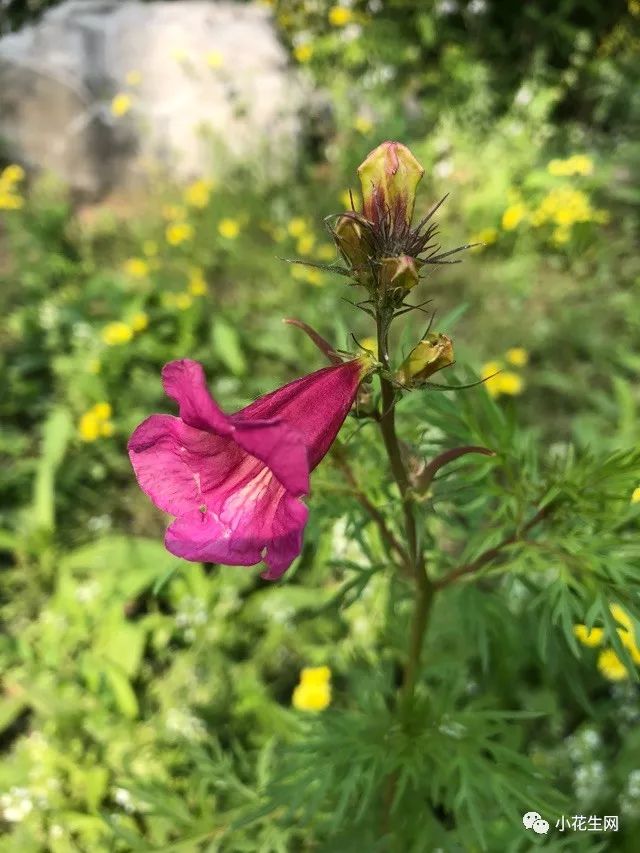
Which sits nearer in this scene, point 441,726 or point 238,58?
point 441,726

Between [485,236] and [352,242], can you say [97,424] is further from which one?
[352,242]

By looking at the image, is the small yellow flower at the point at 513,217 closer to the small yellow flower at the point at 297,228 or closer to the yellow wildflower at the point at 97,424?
the small yellow flower at the point at 297,228

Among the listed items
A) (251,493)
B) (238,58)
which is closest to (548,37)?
(238,58)

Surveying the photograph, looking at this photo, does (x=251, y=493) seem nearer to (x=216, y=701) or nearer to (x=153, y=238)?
(x=216, y=701)

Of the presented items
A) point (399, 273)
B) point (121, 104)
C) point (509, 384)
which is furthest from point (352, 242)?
point (121, 104)

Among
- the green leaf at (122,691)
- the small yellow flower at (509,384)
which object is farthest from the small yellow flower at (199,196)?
the green leaf at (122,691)

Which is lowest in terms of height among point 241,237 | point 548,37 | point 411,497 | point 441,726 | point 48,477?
point 441,726
